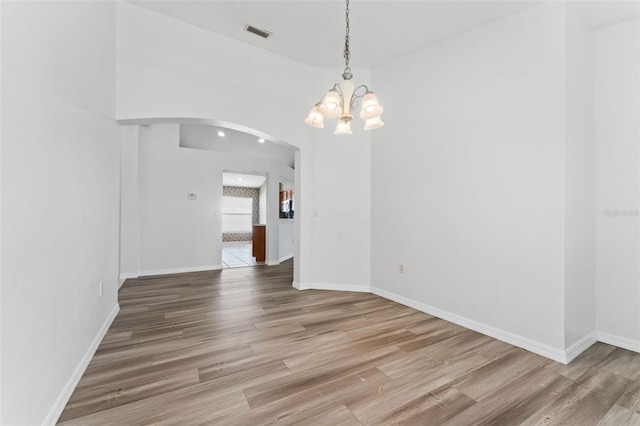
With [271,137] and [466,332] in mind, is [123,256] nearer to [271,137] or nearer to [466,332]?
[271,137]

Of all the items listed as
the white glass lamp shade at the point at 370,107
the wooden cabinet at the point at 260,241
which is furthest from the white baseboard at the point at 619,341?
the wooden cabinet at the point at 260,241

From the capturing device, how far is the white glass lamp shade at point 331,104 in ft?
7.13

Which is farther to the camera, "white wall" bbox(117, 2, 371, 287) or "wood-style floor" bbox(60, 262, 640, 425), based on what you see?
"white wall" bbox(117, 2, 371, 287)

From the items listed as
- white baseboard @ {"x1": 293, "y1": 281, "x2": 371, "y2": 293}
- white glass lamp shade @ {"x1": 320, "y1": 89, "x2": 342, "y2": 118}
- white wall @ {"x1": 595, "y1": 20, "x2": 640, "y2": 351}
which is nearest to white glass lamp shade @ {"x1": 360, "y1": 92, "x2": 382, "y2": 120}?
white glass lamp shade @ {"x1": 320, "y1": 89, "x2": 342, "y2": 118}

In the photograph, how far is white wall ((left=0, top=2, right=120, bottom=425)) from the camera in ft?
4.08

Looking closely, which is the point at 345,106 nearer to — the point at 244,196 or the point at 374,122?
the point at 374,122

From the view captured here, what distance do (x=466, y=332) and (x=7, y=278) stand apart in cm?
363

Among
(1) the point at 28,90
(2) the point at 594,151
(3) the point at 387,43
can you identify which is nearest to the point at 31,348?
(1) the point at 28,90

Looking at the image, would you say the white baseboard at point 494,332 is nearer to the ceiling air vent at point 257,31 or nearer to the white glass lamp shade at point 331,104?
the white glass lamp shade at point 331,104

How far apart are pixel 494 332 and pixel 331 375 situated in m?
1.91

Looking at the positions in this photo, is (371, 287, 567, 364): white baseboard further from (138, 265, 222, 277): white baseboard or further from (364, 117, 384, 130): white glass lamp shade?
(138, 265, 222, 277): white baseboard

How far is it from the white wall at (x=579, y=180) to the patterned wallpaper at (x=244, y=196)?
1150 centimetres

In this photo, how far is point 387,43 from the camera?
366 cm

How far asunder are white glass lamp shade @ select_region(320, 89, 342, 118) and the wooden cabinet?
5.31 meters
